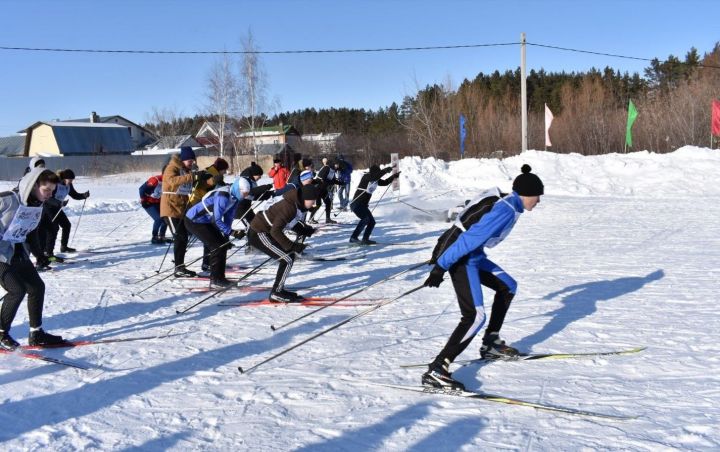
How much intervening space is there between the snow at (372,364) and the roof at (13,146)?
56617 millimetres

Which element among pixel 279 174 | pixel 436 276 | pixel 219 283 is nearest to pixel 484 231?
pixel 436 276

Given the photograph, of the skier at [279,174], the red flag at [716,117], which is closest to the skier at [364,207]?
the skier at [279,174]

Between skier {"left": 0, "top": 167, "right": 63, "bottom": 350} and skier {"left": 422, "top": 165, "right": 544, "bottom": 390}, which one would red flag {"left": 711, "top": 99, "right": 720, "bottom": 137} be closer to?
skier {"left": 422, "top": 165, "right": 544, "bottom": 390}

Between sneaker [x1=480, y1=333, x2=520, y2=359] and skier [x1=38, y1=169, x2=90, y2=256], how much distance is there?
7.20 meters

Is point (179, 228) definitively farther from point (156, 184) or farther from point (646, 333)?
point (646, 333)

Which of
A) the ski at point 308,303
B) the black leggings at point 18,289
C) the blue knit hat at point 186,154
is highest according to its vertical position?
the blue knit hat at point 186,154

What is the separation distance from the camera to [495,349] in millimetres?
4762

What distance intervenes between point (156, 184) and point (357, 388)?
309 inches

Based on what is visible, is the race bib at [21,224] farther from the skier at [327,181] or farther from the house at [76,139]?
the house at [76,139]

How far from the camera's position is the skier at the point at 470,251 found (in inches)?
163

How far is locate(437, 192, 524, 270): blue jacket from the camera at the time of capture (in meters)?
4.14

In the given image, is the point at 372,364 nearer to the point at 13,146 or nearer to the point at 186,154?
the point at 186,154

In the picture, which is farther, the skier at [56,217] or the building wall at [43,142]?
the building wall at [43,142]

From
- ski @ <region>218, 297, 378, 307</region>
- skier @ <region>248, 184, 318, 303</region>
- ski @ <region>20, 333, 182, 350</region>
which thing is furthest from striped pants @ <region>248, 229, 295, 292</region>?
ski @ <region>20, 333, 182, 350</region>
